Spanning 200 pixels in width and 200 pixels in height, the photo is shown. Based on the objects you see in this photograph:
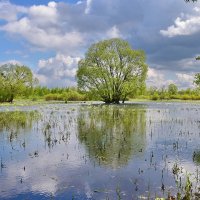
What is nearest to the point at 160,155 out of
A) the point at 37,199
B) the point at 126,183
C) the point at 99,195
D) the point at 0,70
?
the point at 126,183

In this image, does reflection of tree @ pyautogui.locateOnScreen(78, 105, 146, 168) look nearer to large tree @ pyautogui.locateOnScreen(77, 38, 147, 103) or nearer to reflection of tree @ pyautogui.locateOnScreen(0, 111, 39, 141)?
reflection of tree @ pyautogui.locateOnScreen(0, 111, 39, 141)

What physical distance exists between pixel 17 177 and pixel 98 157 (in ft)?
12.8

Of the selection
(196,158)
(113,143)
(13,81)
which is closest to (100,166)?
(196,158)

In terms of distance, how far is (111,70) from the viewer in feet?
256

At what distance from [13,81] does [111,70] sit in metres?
27.6

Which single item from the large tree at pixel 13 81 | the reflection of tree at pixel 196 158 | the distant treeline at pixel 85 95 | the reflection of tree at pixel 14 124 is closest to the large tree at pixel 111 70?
the distant treeline at pixel 85 95

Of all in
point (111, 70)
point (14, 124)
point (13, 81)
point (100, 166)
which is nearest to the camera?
point (100, 166)

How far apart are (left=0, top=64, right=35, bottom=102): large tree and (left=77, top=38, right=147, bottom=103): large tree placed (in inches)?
A: 777

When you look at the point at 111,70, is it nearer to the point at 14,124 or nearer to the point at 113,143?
the point at 14,124

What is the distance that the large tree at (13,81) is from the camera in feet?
293

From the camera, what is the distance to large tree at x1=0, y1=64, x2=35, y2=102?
89.2 meters

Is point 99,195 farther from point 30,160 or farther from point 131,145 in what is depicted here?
point 131,145

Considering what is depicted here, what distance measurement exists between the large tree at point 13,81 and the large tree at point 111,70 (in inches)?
777

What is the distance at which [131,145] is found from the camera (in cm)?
1738
